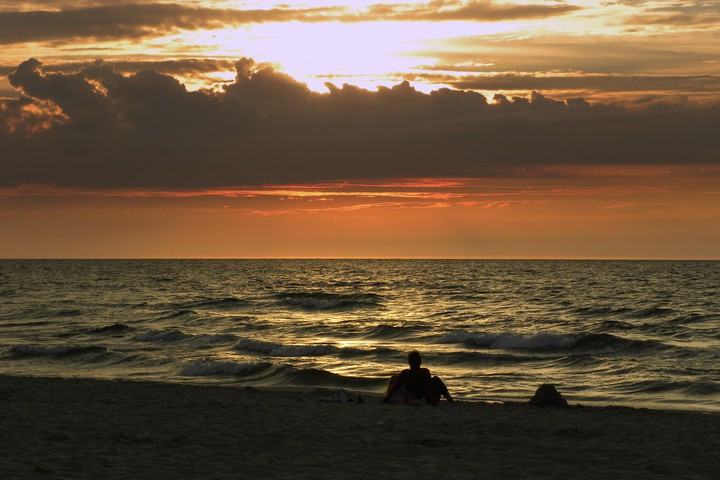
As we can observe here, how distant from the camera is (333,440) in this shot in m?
Answer: 15.0

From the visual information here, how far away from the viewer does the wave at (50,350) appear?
3544 centimetres

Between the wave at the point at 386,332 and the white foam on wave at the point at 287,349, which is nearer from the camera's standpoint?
the white foam on wave at the point at 287,349

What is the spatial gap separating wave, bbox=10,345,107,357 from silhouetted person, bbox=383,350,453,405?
19.8 m

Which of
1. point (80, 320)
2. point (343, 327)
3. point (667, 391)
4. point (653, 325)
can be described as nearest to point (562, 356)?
point (667, 391)

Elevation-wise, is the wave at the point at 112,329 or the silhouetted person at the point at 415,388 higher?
the silhouetted person at the point at 415,388

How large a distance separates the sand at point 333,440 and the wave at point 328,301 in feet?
159

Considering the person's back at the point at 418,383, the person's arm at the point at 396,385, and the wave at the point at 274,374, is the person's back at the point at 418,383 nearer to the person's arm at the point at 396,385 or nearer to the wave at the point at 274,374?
the person's arm at the point at 396,385

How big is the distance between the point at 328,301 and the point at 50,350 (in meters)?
38.1

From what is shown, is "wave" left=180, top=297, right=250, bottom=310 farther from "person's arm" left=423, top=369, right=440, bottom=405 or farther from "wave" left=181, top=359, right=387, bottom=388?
"person's arm" left=423, top=369, right=440, bottom=405

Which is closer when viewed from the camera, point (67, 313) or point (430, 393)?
point (430, 393)

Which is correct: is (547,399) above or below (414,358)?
below

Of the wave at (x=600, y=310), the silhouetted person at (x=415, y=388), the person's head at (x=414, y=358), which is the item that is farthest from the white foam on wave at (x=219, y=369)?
the wave at (x=600, y=310)

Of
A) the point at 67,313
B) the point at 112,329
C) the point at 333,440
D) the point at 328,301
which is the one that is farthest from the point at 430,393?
the point at 328,301

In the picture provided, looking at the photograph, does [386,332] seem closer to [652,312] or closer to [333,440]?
[652,312]
